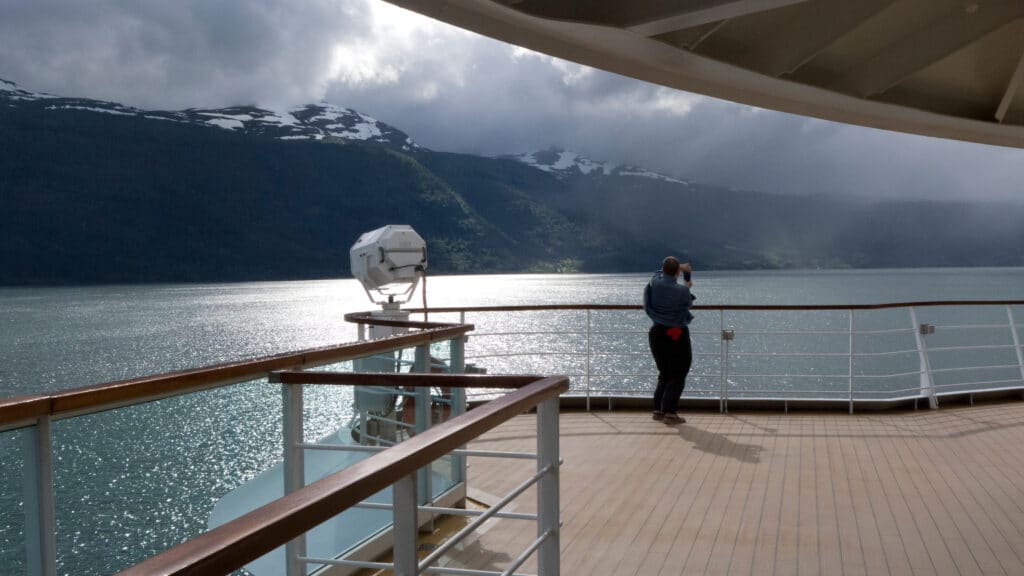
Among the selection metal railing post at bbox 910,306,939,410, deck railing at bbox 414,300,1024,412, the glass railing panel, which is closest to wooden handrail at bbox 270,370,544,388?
the glass railing panel

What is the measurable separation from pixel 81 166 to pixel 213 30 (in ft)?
75.8

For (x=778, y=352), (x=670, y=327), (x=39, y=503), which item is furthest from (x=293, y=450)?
(x=778, y=352)

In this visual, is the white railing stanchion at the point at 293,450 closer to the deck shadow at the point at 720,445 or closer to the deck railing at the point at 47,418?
the deck railing at the point at 47,418

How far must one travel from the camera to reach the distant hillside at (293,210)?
280ft

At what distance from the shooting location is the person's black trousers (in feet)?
16.4

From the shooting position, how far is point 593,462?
4.11 meters

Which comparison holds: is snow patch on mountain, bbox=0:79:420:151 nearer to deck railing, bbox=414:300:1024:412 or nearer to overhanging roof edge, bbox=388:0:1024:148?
deck railing, bbox=414:300:1024:412

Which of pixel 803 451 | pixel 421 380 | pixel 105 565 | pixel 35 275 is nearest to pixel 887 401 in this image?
pixel 803 451

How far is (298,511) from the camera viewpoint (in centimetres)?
73

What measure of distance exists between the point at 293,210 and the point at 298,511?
97818mm

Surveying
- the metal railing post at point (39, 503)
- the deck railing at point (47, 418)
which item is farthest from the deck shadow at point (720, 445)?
the metal railing post at point (39, 503)

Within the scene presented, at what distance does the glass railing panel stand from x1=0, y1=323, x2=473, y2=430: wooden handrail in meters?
0.03

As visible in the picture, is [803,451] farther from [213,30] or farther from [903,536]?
[213,30]

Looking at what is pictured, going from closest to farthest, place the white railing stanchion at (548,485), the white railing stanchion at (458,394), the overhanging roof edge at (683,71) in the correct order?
the white railing stanchion at (548,485) < the overhanging roof edge at (683,71) < the white railing stanchion at (458,394)
